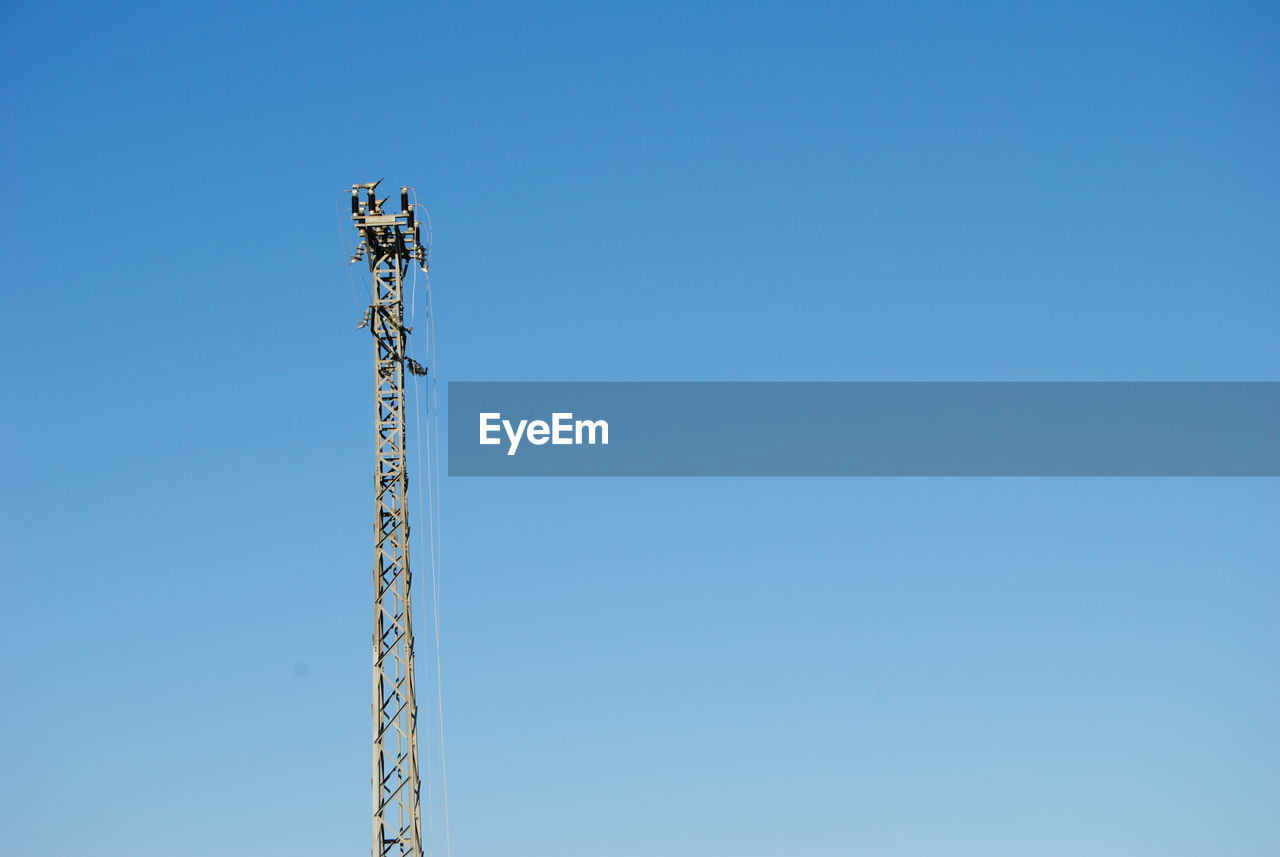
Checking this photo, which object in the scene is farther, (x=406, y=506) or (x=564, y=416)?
(x=564, y=416)

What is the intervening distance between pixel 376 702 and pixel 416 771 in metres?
2.65

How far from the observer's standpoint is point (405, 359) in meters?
92.9

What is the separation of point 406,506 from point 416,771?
29.2 feet

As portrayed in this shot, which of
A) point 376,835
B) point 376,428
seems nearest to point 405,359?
point 376,428

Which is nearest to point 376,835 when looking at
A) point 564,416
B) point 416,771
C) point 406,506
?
point 416,771

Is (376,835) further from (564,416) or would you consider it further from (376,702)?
(564,416)

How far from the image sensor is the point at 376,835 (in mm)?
88938

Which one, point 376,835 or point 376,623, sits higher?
point 376,623

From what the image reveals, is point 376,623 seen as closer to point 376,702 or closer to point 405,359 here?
point 376,702

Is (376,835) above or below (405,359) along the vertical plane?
below

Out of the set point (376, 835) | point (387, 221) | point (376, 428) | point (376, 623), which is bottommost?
point (376, 835)

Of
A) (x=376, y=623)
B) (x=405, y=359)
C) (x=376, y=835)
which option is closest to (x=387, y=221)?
(x=405, y=359)

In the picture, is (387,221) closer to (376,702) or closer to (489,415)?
(489,415)

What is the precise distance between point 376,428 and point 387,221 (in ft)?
23.3
